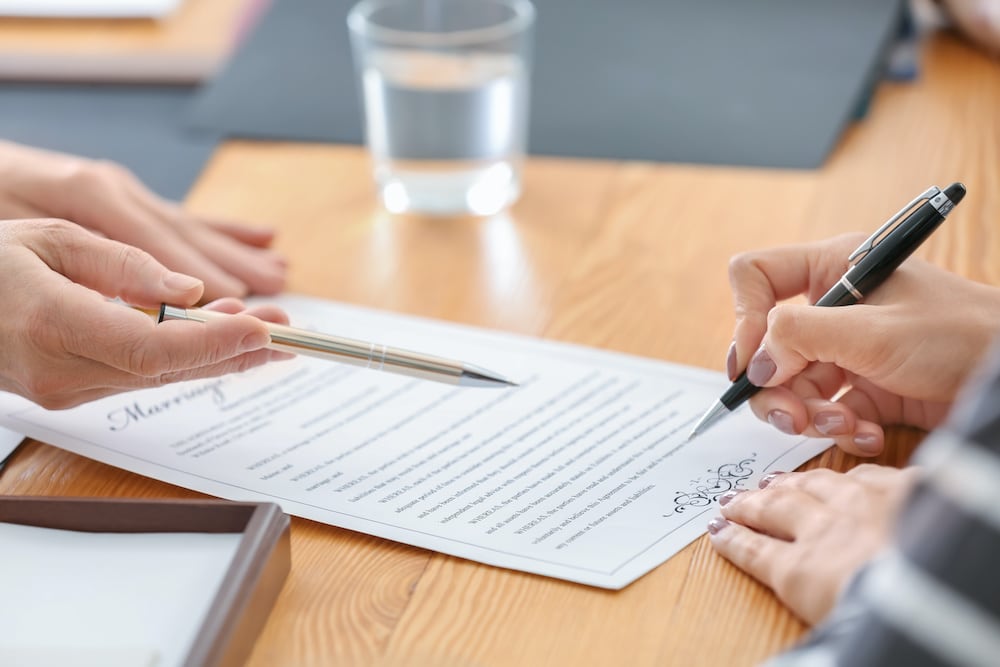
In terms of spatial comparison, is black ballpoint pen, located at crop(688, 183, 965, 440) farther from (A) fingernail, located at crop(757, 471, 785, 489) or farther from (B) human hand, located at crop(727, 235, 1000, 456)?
(A) fingernail, located at crop(757, 471, 785, 489)

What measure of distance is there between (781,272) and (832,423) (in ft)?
0.37

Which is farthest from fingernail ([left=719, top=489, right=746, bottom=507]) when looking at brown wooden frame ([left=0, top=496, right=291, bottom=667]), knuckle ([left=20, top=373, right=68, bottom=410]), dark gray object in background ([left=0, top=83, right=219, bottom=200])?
dark gray object in background ([left=0, top=83, right=219, bottom=200])

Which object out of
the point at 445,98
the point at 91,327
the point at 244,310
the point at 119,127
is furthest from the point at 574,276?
the point at 119,127

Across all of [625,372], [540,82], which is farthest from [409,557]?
[540,82]

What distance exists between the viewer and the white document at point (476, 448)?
0.64 metres

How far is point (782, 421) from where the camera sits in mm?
699

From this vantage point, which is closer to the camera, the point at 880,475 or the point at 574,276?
the point at 880,475

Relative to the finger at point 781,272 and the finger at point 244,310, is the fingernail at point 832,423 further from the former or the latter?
the finger at point 244,310

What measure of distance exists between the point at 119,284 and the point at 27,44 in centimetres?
78

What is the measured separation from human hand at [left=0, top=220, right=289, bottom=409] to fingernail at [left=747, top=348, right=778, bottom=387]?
11.5 inches

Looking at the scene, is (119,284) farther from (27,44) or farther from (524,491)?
(27,44)

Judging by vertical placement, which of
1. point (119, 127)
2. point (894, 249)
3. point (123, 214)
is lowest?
point (119, 127)

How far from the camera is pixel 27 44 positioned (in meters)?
1.35

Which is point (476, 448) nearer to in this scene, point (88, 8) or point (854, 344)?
point (854, 344)
